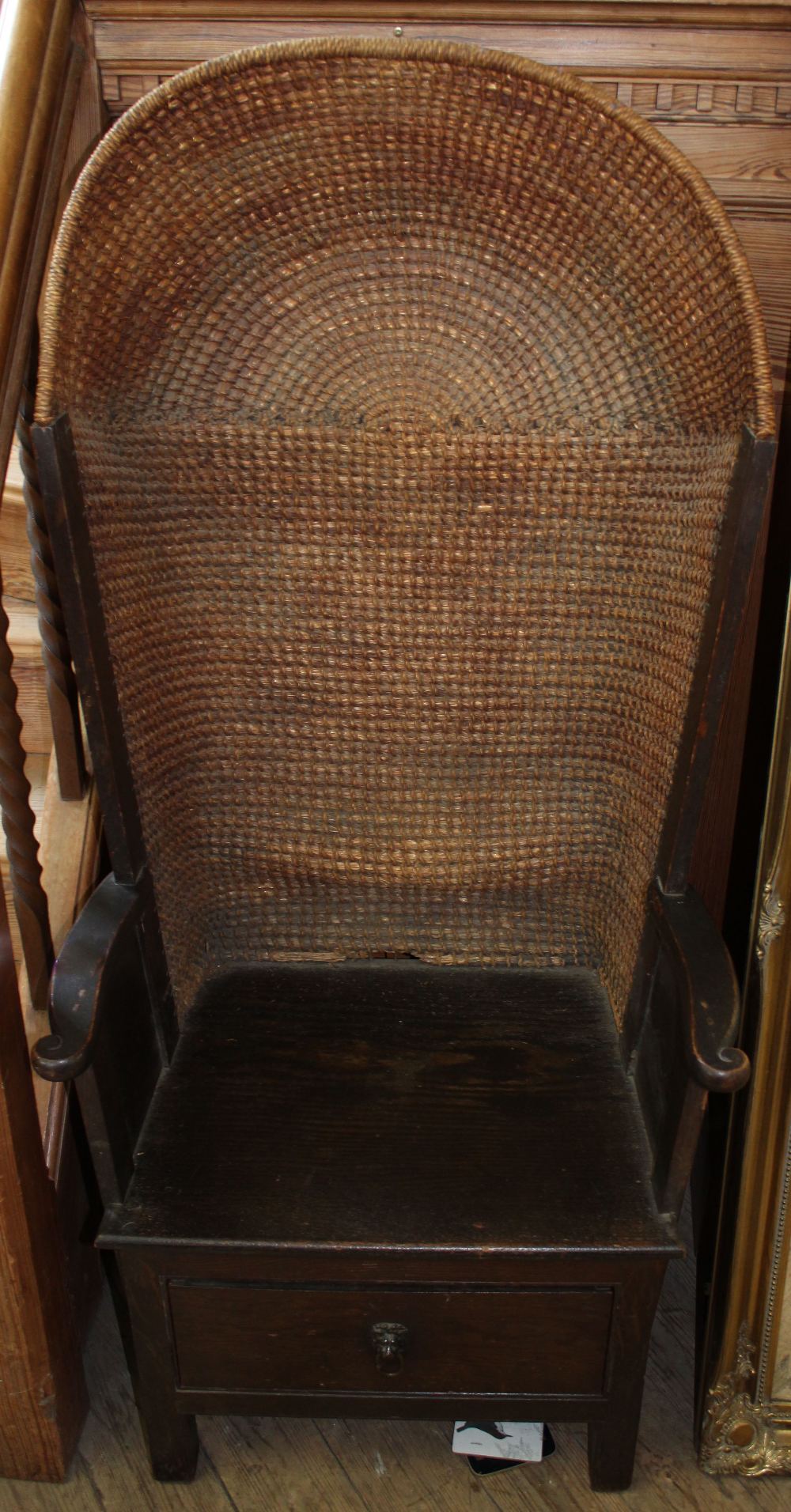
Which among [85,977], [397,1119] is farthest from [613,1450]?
[85,977]

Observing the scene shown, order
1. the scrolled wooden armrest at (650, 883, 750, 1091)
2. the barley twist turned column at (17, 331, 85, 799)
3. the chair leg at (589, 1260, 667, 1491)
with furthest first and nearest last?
the barley twist turned column at (17, 331, 85, 799) → the chair leg at (589, 1260, 667, 1491) → the scrolled wooden armrest at (650, 883, 750, 1091)

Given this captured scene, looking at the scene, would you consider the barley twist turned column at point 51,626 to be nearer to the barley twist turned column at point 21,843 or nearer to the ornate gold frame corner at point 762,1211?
the barley twist turned column at point 21,843

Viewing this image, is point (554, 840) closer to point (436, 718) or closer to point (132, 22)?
point (436, 718)

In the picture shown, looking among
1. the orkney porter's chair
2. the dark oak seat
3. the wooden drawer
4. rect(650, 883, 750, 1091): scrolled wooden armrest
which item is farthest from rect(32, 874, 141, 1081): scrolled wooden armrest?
rect(650, 883, 750, 1091): scrolled wooden armrest

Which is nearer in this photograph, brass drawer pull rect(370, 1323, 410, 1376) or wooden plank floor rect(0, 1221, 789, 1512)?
brass drawer pull rect(370, 1323, 410, 1376)

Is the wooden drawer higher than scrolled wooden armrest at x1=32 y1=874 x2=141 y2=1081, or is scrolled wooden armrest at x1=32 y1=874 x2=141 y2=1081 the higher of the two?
scrolled wooden armrest at x1=32 y1=874 x2=141 y2=1081

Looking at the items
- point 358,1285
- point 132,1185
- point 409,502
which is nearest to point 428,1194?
point 358,1285

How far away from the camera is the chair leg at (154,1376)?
1.22 m

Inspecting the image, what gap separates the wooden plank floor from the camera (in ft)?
4.41

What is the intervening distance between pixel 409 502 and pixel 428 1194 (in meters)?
0.78

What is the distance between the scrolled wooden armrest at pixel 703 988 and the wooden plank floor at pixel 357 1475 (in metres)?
0.61

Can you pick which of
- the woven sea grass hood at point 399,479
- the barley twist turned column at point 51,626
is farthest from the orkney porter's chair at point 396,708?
the barley twist turned column at point 51,626

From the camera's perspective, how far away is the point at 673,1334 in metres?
1.55

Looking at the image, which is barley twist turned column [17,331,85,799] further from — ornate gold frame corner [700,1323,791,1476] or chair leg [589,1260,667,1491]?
ornate gold frame corner [700,1323,791,1476]
